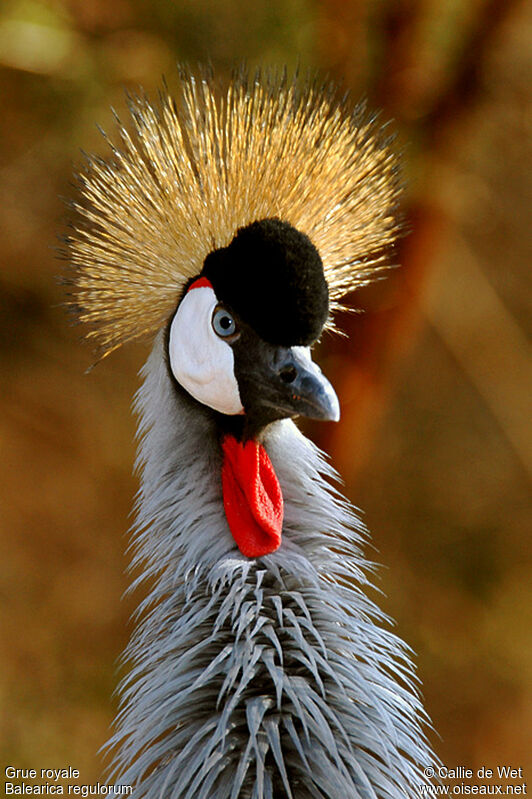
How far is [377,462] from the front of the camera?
3.84 metres

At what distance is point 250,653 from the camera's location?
107 centimetres

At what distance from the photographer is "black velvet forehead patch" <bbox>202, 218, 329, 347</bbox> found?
1142 millimetres

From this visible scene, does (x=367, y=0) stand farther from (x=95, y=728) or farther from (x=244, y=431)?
(x=95, y=728)

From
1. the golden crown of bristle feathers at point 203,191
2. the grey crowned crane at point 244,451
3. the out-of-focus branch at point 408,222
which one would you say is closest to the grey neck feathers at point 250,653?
the grey crowned crane at point 244,451

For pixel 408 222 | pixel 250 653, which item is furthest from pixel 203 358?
pixel 408 222

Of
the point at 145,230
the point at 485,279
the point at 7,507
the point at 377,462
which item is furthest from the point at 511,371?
the point at 145,230

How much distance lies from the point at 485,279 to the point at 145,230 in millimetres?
2490

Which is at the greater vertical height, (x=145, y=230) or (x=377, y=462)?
(x=145, y=230)

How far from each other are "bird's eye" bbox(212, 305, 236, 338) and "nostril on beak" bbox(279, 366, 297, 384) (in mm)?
99

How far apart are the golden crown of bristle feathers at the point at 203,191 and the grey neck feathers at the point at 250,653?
114 millimetres

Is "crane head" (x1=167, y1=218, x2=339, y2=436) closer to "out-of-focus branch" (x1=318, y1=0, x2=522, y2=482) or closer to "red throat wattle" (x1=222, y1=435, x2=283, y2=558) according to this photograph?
"red throat wattle" (x1=222, y1=435, x2=283, y2=558)

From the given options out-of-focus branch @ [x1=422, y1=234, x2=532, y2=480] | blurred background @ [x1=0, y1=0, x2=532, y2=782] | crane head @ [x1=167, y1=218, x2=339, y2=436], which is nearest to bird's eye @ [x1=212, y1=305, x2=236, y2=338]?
crane head @ [x1=167, y1=218, x2=339, y2=436]

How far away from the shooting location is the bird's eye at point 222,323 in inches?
47.5

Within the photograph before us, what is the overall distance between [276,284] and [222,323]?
0.36 feet
